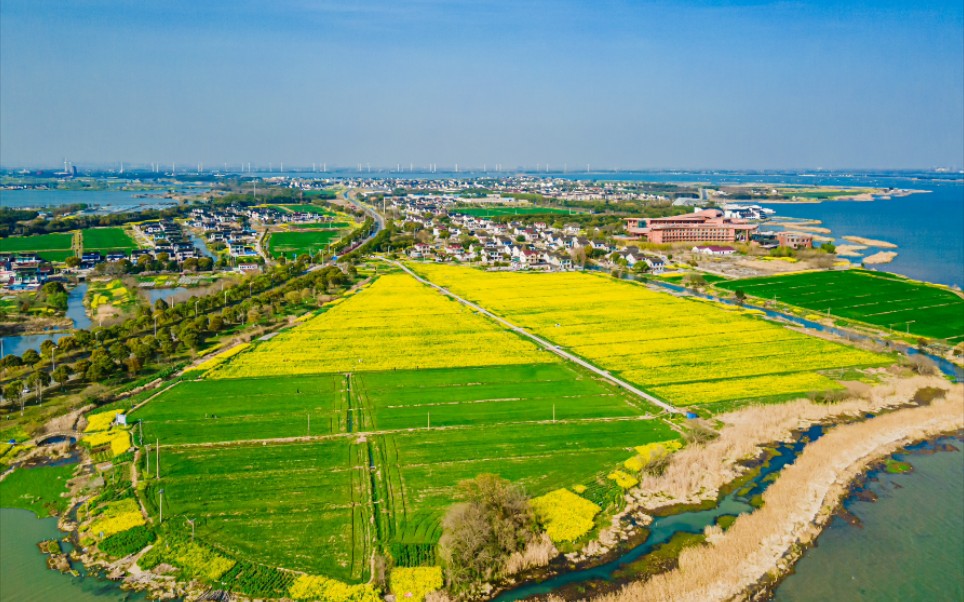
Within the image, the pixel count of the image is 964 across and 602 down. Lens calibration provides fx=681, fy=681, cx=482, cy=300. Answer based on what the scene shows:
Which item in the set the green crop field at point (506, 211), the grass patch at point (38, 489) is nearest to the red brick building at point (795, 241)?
the green crop field at point (506, 211)

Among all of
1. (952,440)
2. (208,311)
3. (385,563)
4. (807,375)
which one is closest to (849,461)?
(952,440)

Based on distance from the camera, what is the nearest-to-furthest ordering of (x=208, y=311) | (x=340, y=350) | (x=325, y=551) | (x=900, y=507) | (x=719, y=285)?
(x=325, y=551) → (x=900, y=507) → (x=340, y=350) → (x=208, y=311) → (x=719, y=285)

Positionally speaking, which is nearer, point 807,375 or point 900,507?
point 900,507

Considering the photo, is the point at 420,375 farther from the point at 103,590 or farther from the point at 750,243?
the point at 750,243

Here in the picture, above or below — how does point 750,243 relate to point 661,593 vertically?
above

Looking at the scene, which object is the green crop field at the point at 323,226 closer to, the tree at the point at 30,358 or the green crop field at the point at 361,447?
the tree at the point at 30,358

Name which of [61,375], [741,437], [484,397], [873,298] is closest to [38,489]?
[61,375]

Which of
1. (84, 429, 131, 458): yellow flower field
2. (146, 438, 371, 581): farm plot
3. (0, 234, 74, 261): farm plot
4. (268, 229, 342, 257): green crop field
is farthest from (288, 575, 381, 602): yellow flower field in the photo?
(0, 234, 74, 261): farm plot
